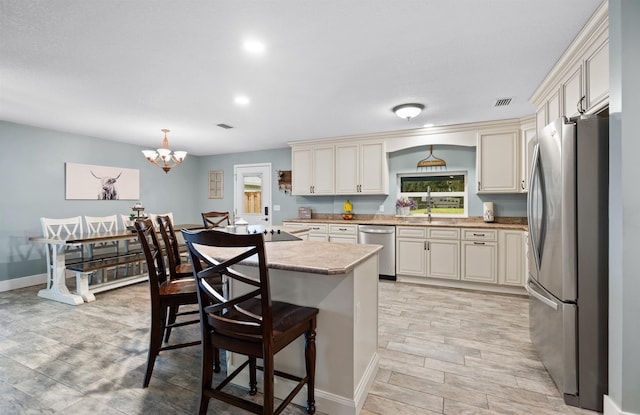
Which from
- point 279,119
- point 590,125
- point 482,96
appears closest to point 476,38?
point 590,125

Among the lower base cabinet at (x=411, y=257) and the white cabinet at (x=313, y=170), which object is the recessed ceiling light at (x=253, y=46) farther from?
the lower base cabinet at (x=411, y=257)

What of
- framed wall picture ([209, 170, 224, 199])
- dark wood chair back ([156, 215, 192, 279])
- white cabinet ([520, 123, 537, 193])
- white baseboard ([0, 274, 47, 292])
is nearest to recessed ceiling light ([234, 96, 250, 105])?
dark wood chair back ([156, 215, 192, 279])

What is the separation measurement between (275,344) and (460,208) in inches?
170

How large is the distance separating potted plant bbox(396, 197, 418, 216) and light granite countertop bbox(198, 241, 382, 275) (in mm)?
3119

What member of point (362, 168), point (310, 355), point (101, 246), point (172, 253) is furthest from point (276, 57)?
point (101, 246)

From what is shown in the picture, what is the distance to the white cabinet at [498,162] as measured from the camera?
13.7ft

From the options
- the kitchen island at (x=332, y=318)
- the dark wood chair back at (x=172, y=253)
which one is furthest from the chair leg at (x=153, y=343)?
the kitchen island at (x=332, y=318)

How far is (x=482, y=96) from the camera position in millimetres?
3295

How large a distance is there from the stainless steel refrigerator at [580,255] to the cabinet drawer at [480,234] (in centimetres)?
231

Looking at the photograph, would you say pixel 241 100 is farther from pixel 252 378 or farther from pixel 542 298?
pixel 542 298

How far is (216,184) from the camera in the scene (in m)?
7.07

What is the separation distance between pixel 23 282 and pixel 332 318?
16.8 ft

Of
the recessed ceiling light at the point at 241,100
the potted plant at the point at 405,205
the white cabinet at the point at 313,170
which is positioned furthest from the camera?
the white cabinet at the point at 313,170

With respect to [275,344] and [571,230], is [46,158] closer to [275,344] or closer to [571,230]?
[275,344]
